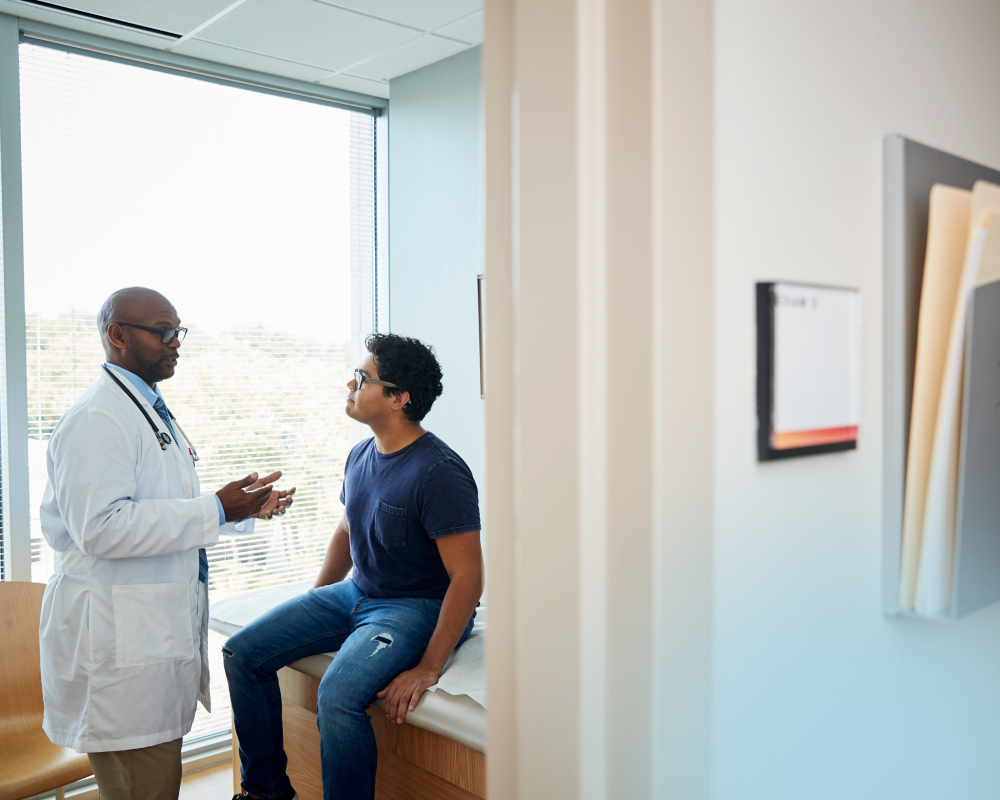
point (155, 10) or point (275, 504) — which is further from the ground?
point (155, 10)

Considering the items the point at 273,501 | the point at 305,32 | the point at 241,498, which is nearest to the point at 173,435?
the point at 241,498

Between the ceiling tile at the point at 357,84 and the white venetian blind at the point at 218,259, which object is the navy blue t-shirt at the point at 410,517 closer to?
→ the white venetian blind at the point at 218,259

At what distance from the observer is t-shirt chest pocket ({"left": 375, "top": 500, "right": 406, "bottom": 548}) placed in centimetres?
228

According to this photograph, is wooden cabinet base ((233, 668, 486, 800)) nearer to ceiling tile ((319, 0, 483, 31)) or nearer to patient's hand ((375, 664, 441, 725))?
patient's hand ((375, 664, 441, 725))

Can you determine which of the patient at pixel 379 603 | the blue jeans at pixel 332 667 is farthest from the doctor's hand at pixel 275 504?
the blue jeans at pixel 332 667

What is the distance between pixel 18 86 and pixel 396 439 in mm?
2050

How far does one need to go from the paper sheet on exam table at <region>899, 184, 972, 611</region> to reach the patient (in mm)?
1358

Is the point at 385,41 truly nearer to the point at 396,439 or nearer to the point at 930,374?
the point at 396,439

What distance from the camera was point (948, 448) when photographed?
1020mm

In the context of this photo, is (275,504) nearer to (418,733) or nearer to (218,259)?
(418,733)

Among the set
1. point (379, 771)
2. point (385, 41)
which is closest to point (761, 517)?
point (379, 771)

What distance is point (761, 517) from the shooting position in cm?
84

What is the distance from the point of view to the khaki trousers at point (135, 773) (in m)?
2.08

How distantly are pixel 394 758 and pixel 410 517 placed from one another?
683 mm
